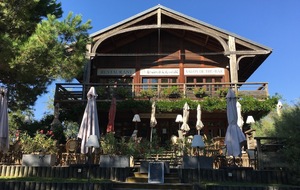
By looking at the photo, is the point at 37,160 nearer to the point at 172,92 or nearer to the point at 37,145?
the point at 37,145

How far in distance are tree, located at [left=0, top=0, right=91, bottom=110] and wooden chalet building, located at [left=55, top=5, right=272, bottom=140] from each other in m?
5.50

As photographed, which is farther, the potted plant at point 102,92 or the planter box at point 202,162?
the potted plant at point 102,92

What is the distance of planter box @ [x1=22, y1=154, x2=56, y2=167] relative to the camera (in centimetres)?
923

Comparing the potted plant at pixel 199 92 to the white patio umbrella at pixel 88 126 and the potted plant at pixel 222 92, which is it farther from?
the white patio umbrella at pixel 88 126

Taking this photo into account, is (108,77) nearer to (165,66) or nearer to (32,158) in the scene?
(165,66)

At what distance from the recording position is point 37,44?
28.6ft

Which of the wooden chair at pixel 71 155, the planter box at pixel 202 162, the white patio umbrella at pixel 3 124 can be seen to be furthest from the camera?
the wooden chair at pixel 71 155

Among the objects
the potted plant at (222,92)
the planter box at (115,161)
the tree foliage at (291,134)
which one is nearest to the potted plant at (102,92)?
the potted plant at (222,92)

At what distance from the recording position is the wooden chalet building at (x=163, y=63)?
632 inches

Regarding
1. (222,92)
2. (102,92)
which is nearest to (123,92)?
(102,92)

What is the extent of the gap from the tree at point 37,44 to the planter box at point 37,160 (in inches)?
97.9

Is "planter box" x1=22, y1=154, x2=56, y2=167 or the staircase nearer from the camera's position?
the staircase

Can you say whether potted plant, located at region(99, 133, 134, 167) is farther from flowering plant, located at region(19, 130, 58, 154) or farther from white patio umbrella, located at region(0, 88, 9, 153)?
white patio umbrella, located at region(0, 88, 9, 153)

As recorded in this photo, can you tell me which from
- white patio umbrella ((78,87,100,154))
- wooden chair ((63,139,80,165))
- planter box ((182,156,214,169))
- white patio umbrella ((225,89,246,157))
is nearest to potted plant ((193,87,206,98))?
white patio umbrella ((225,89,246,157))
